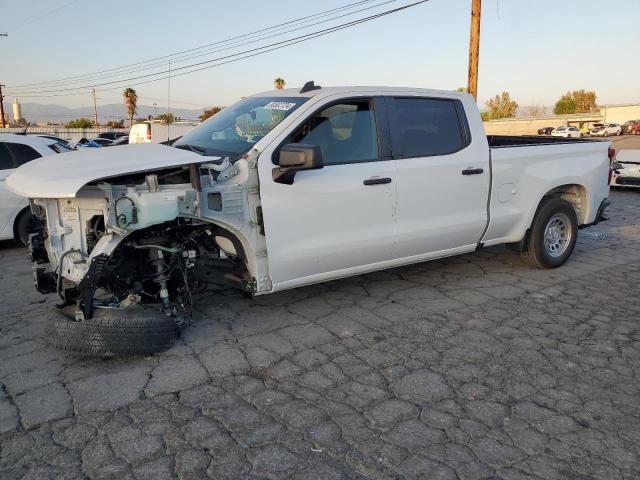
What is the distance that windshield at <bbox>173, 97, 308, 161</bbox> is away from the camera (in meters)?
4.44

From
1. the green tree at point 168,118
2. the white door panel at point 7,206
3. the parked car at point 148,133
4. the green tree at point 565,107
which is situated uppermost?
the green tree at point 565,107

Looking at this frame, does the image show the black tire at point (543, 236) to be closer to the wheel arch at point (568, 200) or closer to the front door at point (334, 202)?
the wheel arch at point (568, 200)

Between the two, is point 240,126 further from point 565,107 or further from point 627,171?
point 565,107

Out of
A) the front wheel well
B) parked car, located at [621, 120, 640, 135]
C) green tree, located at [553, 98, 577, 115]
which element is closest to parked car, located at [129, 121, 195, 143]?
the front wheel well

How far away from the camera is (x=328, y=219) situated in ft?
14.5

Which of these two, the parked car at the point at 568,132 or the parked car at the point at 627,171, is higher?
the parked car at the point at 568,132

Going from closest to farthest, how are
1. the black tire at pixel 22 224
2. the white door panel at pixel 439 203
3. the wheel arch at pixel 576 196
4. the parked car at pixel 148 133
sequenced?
the white door panel at pixel 439 203 < the wheel arch at pixel 576 196 < the black tire at pixel 22 224 < the parked car at pixel 148 133

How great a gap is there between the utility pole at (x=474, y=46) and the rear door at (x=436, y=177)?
12.9m

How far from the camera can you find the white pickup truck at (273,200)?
3.70m

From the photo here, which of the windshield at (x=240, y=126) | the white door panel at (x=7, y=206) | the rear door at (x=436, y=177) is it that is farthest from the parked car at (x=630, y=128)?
the white door panel at (x=7, y=206)

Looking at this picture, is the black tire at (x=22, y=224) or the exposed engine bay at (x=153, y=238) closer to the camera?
the exposed engine bay at (x=153, y=238)

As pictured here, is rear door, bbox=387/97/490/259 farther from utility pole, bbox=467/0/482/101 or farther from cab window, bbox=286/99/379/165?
utility pole, bbox=467/0/482/101

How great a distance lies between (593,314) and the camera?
4.84 metres

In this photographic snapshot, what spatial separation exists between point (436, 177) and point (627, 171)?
9.96 meters
